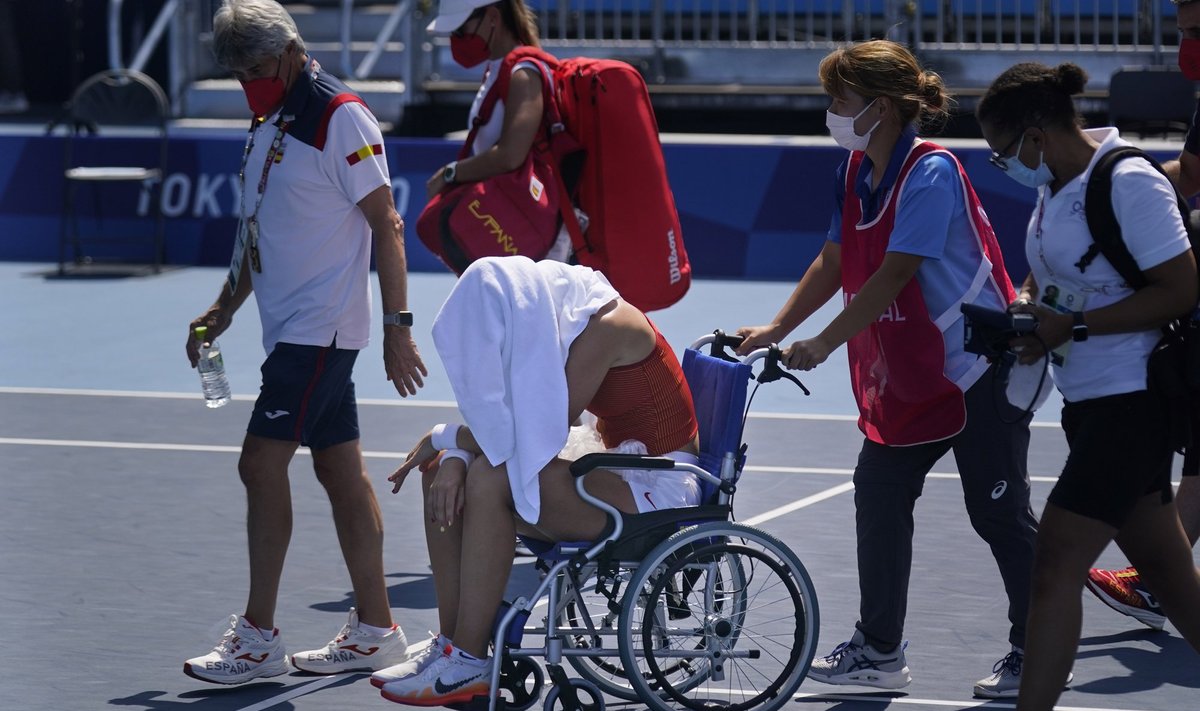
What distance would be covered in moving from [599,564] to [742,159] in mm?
9060

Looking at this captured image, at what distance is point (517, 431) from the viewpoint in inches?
174

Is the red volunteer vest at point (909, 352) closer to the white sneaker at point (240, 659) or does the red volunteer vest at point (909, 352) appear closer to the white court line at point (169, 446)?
the white sneaker at point (240, 659)

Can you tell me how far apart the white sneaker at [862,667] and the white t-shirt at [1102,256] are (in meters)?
1.03

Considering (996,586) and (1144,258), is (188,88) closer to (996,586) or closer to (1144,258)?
(996,586)

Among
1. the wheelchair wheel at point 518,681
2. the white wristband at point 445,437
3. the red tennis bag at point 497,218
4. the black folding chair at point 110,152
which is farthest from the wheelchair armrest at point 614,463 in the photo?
the black folding chair at point 110,152

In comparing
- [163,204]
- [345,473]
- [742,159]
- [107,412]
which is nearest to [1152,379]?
[345,473]

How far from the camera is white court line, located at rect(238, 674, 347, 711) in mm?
4805

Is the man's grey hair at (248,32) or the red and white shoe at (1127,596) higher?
the man's grey hair at (248,32)

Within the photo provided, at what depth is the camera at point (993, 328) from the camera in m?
4.11

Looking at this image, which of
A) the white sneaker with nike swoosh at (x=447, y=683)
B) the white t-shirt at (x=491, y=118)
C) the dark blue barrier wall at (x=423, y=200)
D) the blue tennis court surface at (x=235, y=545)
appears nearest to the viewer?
the white sneaker with nike swoosh at (x=447, y=683)

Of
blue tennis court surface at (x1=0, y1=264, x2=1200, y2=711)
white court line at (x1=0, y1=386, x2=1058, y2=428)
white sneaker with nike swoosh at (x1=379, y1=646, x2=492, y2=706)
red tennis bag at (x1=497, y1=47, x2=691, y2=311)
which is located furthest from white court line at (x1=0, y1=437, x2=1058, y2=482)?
white sneaker with nike swoosh at (x1=379, y1=646, x2=492, y2=706)

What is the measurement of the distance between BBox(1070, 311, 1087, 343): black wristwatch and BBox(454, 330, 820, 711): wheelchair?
2.62 ft

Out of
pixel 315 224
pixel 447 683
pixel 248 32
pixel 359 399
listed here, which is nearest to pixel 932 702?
pixel 447 683

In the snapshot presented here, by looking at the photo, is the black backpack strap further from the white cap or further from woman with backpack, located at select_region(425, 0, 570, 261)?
the white cap
